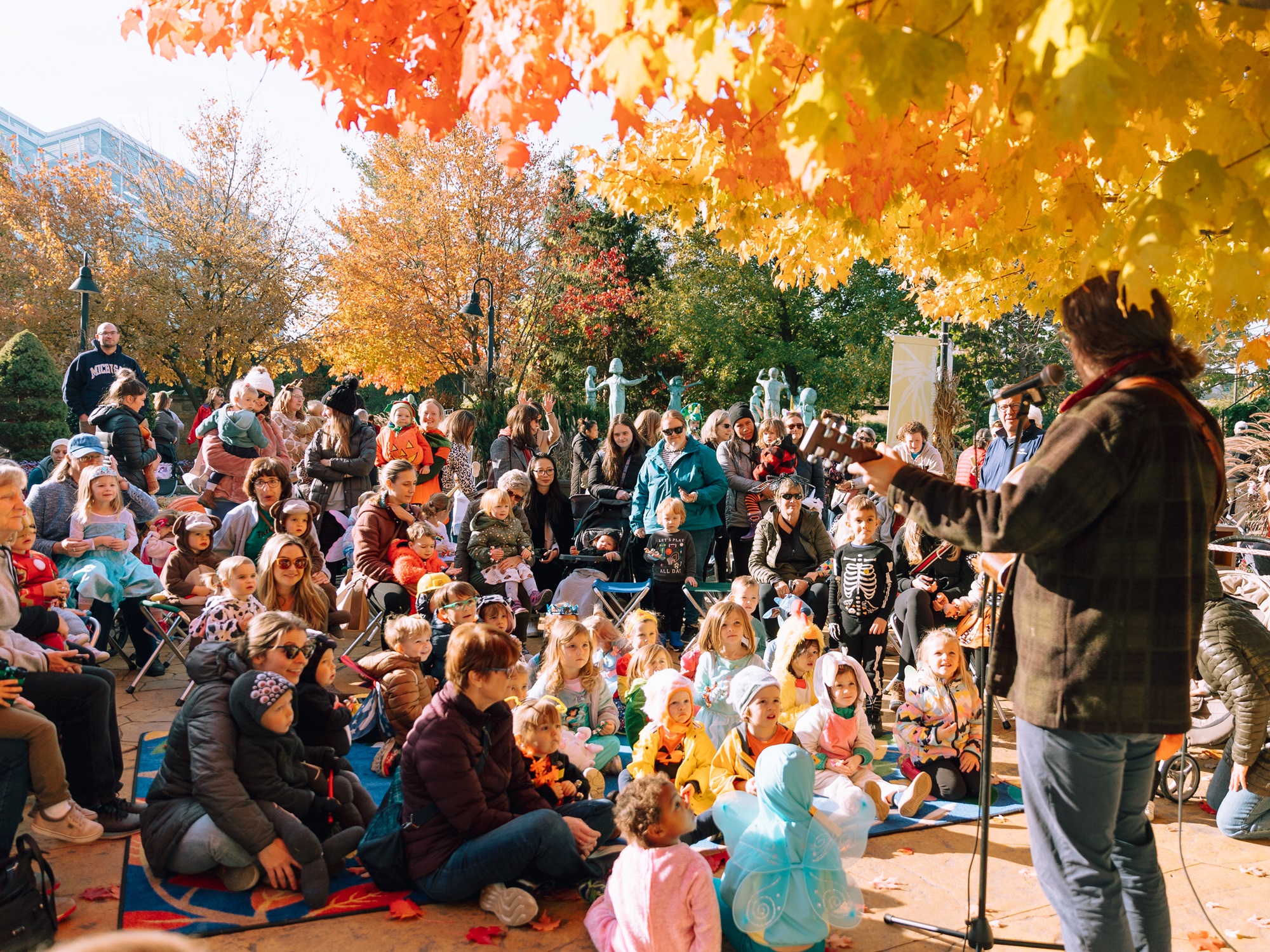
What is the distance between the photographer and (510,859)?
3465 mm

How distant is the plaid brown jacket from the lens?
216 centimetres

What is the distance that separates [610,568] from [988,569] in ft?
18.5

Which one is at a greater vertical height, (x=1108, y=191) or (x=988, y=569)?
(x=1108, y=191)

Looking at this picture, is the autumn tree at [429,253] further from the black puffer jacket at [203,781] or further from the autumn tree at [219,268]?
the black puffer jacket at [203,781]

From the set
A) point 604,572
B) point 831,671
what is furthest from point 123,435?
point 831,671

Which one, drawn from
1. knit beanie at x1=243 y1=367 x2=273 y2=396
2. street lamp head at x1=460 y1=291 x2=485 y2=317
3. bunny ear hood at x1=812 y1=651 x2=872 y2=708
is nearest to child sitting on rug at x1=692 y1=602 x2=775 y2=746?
bunny ear hood at x1=812 y1=651 x2=872 y2=708

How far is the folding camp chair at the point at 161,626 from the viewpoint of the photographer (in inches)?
236

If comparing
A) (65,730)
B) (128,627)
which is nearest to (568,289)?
(128,627)

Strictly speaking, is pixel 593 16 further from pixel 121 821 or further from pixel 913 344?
pixel 913 344

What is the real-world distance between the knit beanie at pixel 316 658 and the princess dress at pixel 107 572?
2477mm

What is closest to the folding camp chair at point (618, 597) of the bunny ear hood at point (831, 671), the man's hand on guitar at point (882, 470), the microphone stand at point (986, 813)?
the bunny ear hood at point (831, 671)

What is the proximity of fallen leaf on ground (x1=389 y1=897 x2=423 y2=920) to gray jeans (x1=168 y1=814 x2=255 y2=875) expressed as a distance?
59 cm

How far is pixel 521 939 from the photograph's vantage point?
333cm

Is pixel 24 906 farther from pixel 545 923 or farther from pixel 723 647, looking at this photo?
pixel 723 647
